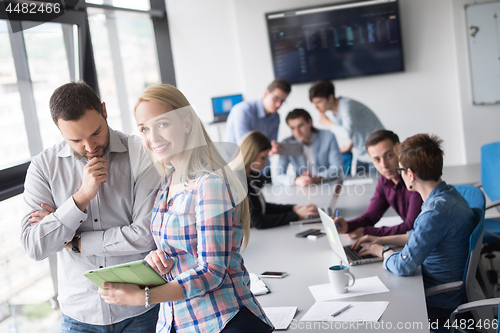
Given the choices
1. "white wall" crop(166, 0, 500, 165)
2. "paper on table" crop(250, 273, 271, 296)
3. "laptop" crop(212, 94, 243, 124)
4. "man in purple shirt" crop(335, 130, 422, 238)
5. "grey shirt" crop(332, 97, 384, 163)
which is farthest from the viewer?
"laptop" crop(212, 94, 243, 124)

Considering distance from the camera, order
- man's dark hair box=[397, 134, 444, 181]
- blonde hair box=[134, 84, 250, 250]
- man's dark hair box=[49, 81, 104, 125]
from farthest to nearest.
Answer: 1. man's dark hair box=[397, 134, 444, 181]
2. man's dark hair box=[49, 81, 104, 125]
3. blonde hair box=[134, 84, 250, 250]

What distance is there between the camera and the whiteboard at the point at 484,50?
477cm

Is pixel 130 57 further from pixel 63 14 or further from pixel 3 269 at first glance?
pixel 3 269

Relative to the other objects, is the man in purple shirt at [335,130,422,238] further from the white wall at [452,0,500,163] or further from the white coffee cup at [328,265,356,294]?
the white wall at [452,0,500,163]

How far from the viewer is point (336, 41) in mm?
5301

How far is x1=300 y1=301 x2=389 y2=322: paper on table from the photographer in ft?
4.96

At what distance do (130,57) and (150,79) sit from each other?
383mm

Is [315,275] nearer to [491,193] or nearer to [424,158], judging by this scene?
[424,158]

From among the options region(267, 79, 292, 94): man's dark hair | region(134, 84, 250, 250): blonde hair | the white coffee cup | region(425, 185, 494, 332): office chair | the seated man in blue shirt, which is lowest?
region(425, 185, 494, 332): office chair

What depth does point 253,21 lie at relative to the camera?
17.8ft

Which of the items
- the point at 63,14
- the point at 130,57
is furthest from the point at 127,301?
the point at 130,57

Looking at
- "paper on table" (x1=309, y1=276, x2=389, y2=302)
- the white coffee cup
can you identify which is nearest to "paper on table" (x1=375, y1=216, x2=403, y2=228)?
"paper on table" (x1=309, y1=276, x2=389, y2=302)

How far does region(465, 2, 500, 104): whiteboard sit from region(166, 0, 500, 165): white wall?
93 millimetres

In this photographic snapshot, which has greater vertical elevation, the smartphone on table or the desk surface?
the smartphone on table
